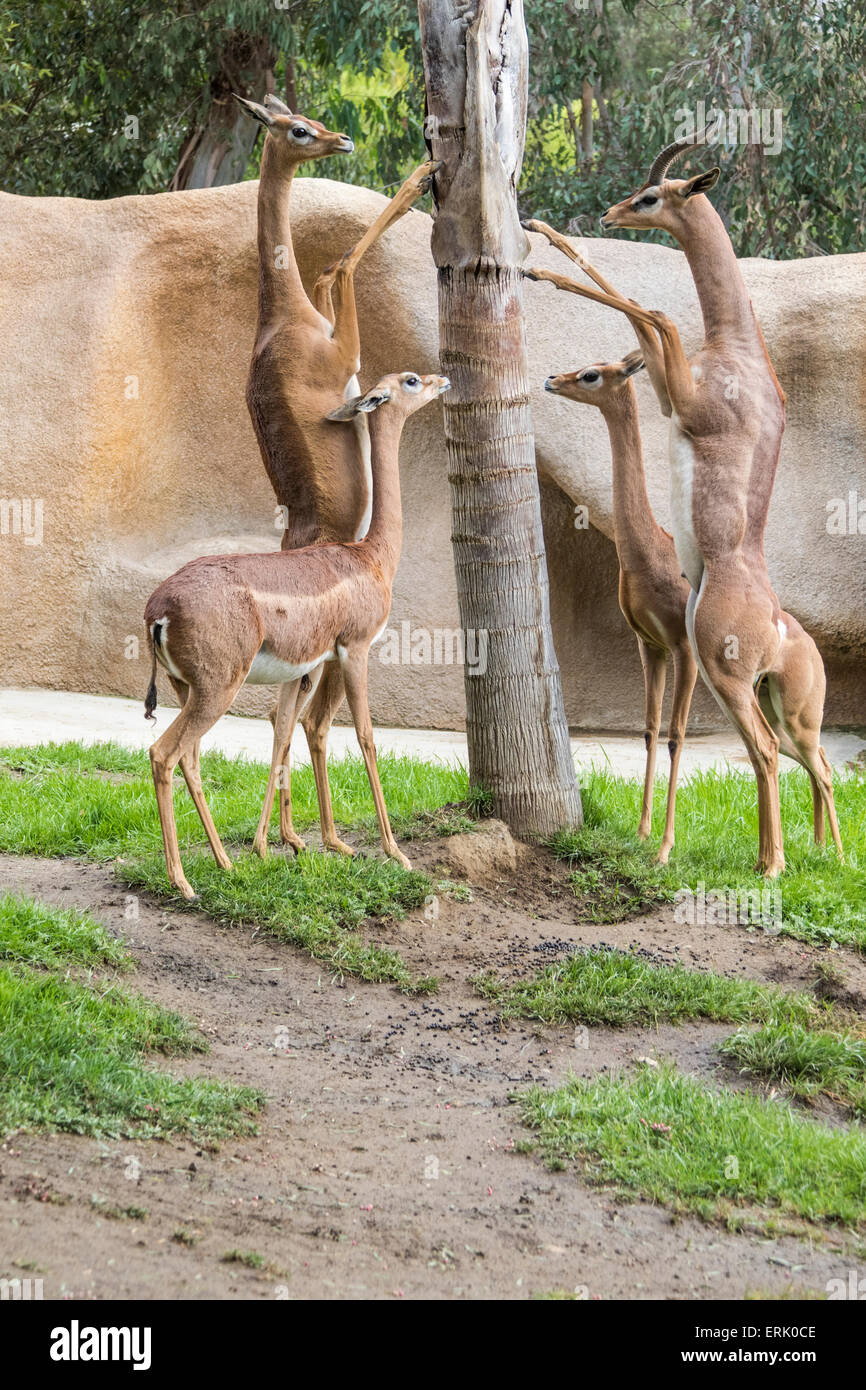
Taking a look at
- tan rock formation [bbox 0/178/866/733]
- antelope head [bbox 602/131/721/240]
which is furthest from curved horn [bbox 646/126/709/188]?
tan rock formation [bbox 0/178/866/733]

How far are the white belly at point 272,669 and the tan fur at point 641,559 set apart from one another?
1531 millimetres

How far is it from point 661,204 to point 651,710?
2.20m

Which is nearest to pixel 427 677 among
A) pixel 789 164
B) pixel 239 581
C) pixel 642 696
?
pixel 642 696

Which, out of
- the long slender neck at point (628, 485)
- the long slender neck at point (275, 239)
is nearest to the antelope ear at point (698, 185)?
the long slender neck at point (628, 485)

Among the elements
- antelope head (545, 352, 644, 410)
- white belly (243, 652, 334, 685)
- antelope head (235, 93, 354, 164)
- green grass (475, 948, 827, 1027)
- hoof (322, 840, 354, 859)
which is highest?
antelope head (235, 93, 354, 164)

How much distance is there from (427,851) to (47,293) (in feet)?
24.5

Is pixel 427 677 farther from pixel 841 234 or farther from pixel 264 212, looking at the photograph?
pixel 841 234

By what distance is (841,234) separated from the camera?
652 inches

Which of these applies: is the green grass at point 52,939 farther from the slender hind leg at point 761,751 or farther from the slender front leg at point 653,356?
the slender front leg at point 653,356

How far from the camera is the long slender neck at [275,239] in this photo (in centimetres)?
582

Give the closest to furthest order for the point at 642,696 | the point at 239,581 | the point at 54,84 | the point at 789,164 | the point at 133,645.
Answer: the point at 239,581 < the point at 133,645 < the point at 642,696 < the point at 789,164 < the point at 54,84

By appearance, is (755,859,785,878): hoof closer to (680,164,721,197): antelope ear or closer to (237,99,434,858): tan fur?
(237,99,434,858): tan fur

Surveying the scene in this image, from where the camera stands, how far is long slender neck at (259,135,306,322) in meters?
5.82

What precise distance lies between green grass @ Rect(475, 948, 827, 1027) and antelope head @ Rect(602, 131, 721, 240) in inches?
121
